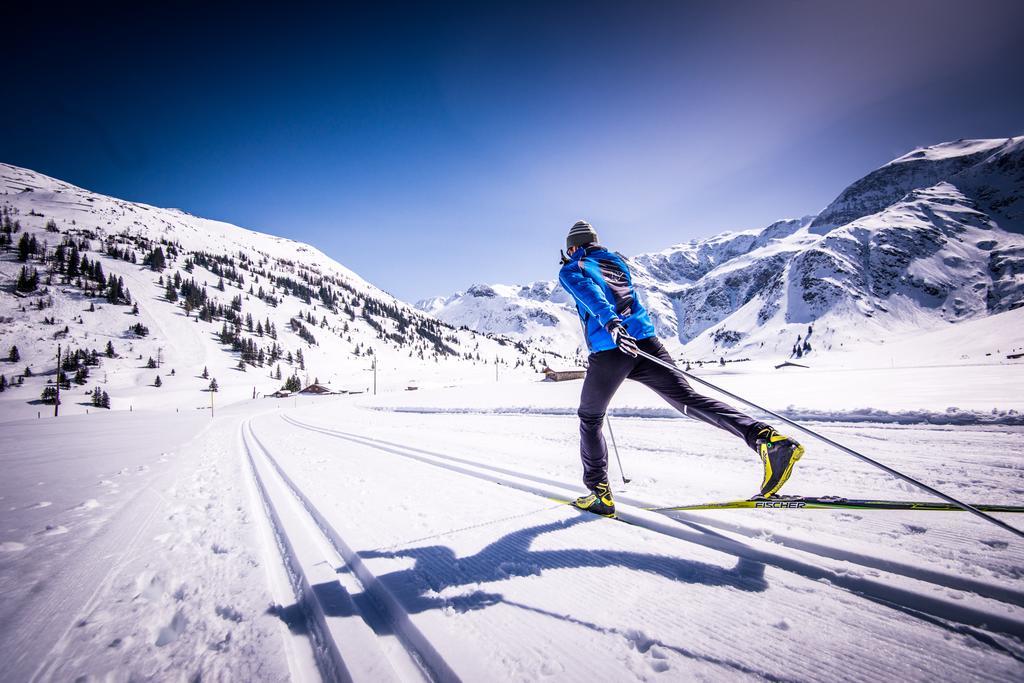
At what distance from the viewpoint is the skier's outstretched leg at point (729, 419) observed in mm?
2457

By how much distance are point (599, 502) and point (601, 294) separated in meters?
1.66

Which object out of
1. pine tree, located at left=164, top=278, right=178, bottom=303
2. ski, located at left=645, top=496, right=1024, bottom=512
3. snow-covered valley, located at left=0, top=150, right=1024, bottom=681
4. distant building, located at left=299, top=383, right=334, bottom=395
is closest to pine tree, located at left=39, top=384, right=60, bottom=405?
distant building, located at left=299, top=383, right=334, bottom=395

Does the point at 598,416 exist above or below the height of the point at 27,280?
below

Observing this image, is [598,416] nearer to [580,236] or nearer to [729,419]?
[729,419]

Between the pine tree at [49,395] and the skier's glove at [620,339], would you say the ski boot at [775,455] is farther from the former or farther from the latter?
the pine tree at [49,395]

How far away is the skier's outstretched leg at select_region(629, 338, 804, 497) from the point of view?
8.06 ft

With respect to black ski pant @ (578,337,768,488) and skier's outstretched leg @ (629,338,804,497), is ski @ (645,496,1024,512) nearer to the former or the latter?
skier's outstretched leg @ (629,338,804,497)

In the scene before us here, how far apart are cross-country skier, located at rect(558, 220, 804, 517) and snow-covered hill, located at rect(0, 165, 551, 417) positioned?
6818cm

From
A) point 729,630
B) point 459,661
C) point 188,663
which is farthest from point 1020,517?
point 188,663

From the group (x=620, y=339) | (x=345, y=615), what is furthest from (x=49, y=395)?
(x=620, y=339)

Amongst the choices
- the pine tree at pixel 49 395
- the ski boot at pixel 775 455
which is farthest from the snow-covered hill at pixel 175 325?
the ski boot at pixel 775 455

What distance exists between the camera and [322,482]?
14.3 feet

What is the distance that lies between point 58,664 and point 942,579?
3904 mm

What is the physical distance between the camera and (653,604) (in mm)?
1764
